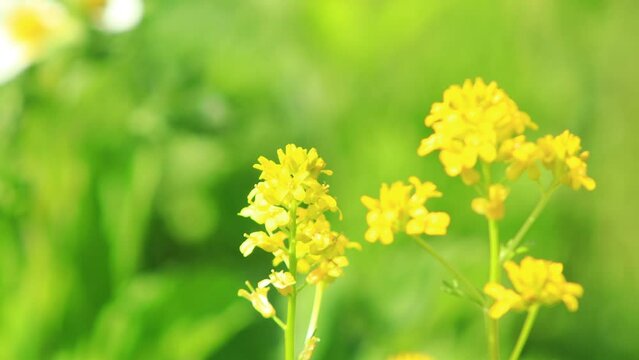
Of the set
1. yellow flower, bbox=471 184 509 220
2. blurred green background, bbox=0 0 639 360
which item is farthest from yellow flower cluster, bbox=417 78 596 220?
blurred green background, bbox=0 0 639 360

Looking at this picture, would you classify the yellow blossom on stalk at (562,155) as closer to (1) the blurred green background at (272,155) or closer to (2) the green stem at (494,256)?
(2) the green stem at (494,256)

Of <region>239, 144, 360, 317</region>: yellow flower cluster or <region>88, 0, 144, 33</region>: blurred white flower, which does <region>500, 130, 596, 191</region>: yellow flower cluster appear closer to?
<region>239, 144, 360, 317</region>: yellow flower cluster

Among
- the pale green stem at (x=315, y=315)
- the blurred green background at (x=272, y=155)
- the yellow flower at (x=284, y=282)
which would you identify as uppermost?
the blurred green background at (x=272, y=155)

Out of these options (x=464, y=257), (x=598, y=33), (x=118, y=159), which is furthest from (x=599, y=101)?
(x=118, y=159)

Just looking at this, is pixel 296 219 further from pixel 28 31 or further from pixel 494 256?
pixel 28 31

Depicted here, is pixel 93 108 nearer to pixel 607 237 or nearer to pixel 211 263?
pixel 211 263

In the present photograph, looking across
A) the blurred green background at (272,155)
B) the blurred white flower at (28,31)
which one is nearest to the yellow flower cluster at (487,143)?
the blurred green background at (272,155)

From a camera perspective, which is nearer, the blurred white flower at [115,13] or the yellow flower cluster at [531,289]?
the yellow flower cluster at [531,289]
